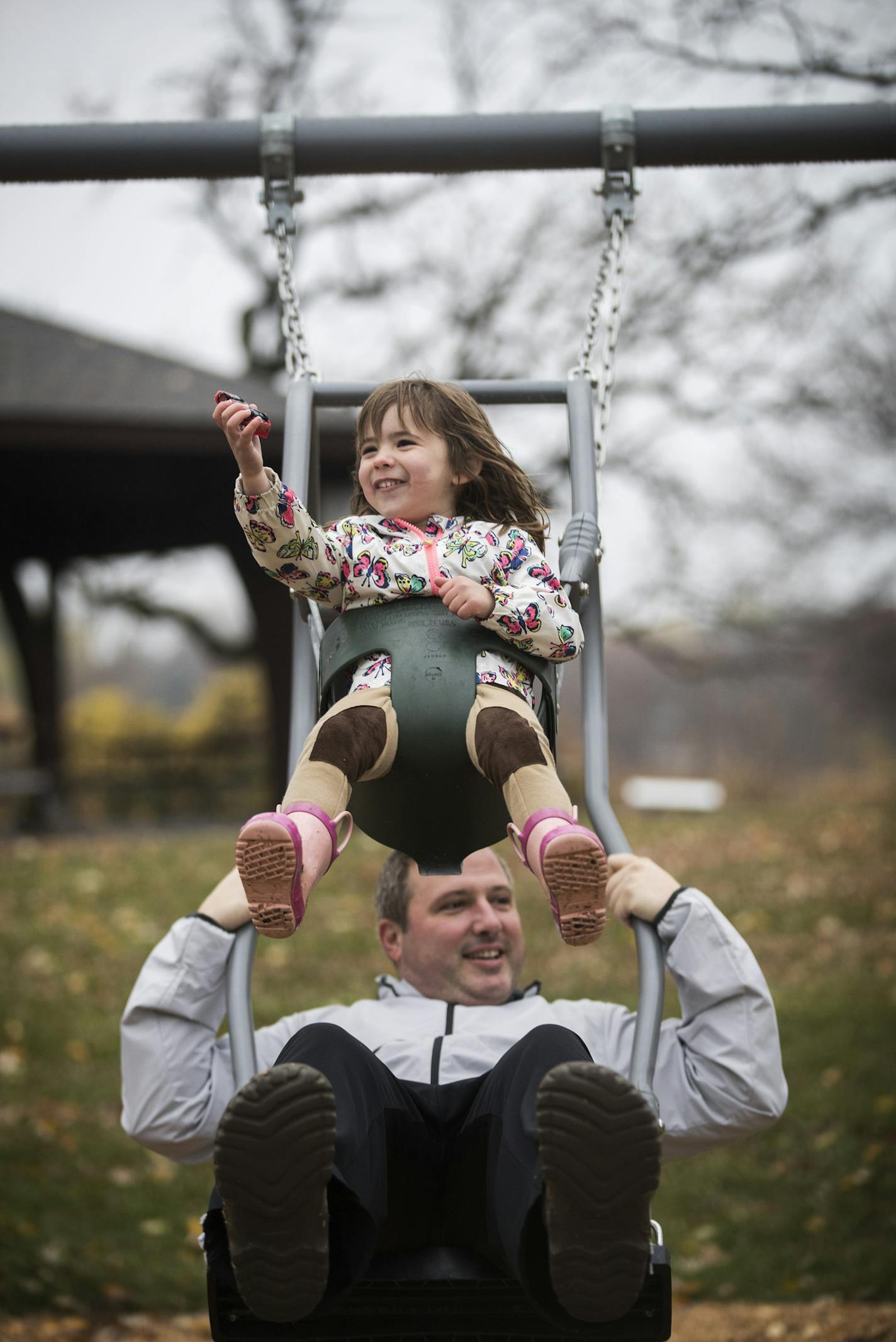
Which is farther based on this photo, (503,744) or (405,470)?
(405,470)

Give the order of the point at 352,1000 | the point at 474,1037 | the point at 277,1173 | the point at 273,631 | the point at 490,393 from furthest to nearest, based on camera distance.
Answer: the point at 273,631 < the point at 352,1000 < the point at 490,393 < the point at 474,1037 < the point at 277,1173

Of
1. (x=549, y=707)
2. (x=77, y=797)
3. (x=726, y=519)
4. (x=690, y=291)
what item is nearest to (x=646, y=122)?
(x=549, y=707)

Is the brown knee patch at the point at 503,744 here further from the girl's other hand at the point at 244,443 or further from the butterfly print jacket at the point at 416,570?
the girl's other hand at the point at 244,443

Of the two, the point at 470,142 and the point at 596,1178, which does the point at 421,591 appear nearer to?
the point at 596,1178

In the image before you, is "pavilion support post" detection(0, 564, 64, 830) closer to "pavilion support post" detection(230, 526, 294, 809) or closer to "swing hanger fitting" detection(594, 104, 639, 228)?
"pavilion support post" detection(230, 526, 294, 809)

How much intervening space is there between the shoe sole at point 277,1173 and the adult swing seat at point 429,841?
0.77 feet

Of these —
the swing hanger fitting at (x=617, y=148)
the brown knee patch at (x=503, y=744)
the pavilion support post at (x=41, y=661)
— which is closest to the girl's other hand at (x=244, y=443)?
the brown knee patch at (x=503, y=744)

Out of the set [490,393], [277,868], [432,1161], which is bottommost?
[432,1161]

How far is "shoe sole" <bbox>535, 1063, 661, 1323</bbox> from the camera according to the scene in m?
1.82

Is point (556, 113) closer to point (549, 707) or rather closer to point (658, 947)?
point (549, 707)

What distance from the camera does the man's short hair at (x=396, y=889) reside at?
304 centimetres

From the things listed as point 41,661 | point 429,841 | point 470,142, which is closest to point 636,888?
point 429,841

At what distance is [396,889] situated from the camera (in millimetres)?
3074

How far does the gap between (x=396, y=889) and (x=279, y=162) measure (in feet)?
5.38
